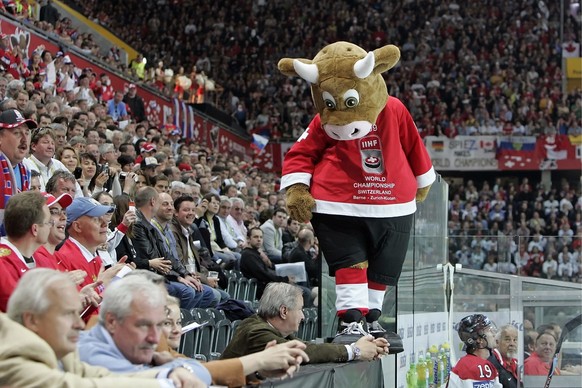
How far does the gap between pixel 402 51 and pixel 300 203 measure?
2569 cm

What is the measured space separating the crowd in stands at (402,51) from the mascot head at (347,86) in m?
20.1

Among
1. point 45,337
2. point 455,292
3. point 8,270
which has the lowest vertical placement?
point 45,337

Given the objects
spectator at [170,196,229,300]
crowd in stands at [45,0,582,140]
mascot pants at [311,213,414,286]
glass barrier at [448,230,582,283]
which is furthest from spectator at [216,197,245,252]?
crowd in stands at [45,0,582,140]

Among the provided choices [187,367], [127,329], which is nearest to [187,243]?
[187,367]

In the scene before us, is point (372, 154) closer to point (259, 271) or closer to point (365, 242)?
point (365, 242)

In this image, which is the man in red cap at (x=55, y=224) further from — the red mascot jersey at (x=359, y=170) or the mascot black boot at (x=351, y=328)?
the mascot black boot at (x=351, y=328)

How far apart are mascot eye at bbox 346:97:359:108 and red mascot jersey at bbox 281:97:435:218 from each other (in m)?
0.23

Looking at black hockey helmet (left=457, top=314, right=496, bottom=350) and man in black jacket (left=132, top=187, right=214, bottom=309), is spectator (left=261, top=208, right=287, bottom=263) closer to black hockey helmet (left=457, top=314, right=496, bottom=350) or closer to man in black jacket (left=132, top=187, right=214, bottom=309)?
man in black jacket (left=132, top=187, right=214, bottom=309)

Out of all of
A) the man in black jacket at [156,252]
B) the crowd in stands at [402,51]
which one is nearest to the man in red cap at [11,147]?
the man in black jacket at [156,252]

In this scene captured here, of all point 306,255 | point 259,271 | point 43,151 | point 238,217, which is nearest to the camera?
point 43,151

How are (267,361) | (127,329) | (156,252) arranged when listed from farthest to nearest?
(156,252), (267,361), (127,329)

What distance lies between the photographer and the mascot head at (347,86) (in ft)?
18.3

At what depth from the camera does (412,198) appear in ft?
19.3

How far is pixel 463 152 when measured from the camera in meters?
25.9
